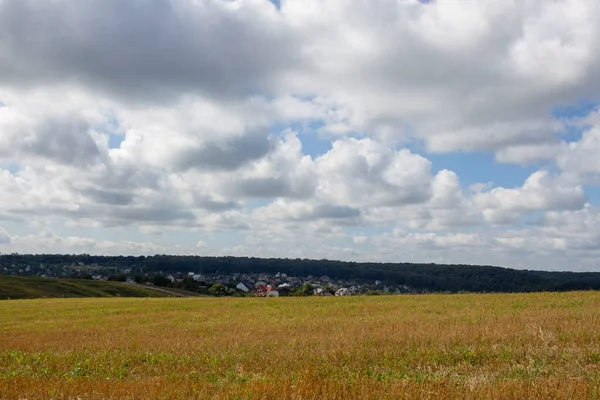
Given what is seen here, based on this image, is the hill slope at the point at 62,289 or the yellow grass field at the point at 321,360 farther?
the hill slope at the point at 62,289

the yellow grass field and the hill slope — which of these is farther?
the hill slope

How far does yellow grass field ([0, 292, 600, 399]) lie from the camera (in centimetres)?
1102

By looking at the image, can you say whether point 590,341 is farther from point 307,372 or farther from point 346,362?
point 307,372

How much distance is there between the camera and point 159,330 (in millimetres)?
27531

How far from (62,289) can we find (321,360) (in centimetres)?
10262

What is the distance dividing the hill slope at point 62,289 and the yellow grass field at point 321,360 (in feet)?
237

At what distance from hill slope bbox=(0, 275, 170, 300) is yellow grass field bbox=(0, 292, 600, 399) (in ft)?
237

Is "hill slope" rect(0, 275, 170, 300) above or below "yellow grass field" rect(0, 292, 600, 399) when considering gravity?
below

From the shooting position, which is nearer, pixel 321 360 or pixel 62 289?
pixel 321 360

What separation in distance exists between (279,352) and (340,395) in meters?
6.85

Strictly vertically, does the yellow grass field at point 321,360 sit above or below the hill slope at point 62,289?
above

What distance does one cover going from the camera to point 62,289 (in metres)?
105

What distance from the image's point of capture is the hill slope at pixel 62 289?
302 feet

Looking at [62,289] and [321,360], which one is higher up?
[321,360]
